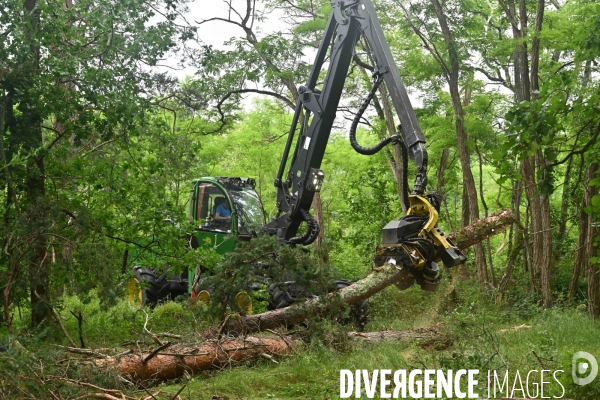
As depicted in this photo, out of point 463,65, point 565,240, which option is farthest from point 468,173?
point 565,240

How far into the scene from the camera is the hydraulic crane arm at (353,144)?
6750 mm

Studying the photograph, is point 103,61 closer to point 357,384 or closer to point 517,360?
point 357,384

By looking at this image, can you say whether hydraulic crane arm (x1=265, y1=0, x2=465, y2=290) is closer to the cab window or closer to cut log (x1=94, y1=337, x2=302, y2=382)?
the cab window

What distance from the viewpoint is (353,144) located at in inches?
302

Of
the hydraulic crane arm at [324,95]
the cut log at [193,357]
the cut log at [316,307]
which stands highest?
the hydraulic crane arm at [324,95]

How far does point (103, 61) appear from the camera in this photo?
7.65m

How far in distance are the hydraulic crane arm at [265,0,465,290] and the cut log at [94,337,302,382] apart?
156 cm

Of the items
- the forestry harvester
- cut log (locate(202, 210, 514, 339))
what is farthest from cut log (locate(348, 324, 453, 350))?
the forestry harvester

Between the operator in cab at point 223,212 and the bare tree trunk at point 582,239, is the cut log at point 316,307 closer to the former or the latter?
the bare tree trunk at point 582,239

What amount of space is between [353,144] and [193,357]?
9.97 ft

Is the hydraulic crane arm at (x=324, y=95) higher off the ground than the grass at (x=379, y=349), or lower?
higher

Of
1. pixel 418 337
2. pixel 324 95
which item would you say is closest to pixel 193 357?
pixel 418 337

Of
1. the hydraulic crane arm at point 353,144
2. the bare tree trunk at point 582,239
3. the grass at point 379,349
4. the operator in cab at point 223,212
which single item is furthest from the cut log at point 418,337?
the operator in cab at point 223,212

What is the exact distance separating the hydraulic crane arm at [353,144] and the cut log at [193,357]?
1556 millimetres
